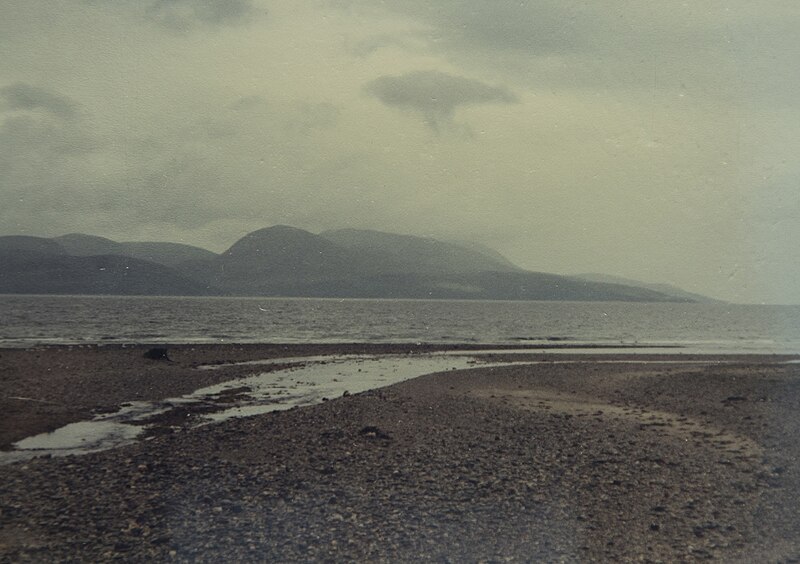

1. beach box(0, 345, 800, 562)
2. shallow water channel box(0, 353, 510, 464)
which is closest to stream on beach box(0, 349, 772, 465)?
shallow water channel box(0, 353, 510, 464)

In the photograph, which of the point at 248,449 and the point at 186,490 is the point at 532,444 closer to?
the point at 248,449

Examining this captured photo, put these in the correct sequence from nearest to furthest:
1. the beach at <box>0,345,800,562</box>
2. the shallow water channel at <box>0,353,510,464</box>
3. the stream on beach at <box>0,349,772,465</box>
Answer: the beach at <box>0,345,800,562</box>
the shallow water channel at <box>0,353,510,464</box>
the stream on beach at <box>0,349,772,465</box>

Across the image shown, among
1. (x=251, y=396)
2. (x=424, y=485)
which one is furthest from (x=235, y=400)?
(x=424, y=485)

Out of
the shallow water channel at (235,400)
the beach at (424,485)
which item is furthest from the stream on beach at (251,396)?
the beach at (424,485)

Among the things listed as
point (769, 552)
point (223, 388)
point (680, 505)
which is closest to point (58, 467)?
point (680, 505)

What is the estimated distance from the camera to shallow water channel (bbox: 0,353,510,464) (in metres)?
21.5

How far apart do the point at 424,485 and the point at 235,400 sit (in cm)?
1779

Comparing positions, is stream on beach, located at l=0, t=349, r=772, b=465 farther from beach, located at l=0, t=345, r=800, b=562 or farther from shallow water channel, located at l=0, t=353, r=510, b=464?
beach, located at l=0, t=345, r=800, b=562

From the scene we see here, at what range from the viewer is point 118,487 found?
1517 centimetres

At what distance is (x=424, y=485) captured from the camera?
50.6ft

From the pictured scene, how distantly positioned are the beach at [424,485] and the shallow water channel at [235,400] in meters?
1.30

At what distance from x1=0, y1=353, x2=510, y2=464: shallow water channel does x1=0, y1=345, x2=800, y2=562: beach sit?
4.25 feet

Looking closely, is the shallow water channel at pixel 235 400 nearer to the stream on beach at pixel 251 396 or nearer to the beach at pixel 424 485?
the stream on beach at pixel 251 396

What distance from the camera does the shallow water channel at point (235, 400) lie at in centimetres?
2147
